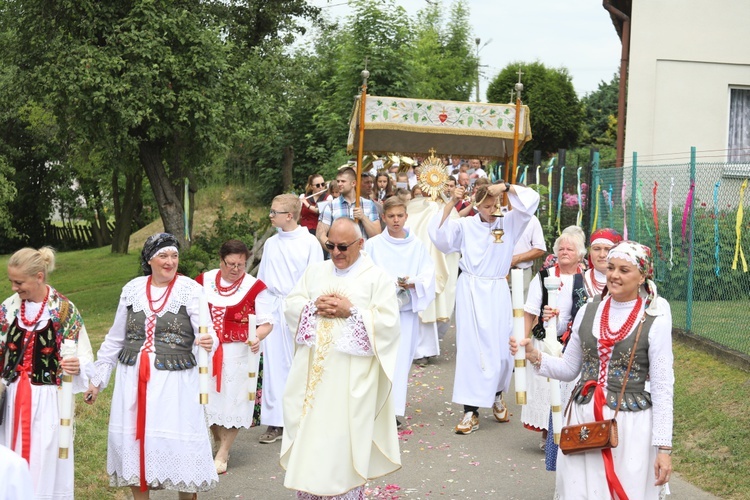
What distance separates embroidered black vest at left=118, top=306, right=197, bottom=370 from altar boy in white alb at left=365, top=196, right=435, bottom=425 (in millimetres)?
Answer: 3267

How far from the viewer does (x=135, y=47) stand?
18172mm

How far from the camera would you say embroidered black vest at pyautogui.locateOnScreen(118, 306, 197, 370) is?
6.80m

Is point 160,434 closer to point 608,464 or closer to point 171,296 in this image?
point 171,296

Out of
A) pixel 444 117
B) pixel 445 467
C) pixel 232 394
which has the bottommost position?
pixel 445 467

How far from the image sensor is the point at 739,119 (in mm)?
18812

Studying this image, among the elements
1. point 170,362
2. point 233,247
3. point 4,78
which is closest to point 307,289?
point 170,362

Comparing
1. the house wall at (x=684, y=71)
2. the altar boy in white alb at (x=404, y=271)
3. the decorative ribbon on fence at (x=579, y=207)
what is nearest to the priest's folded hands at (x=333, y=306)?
the altar boy in white alb at (x=404, y=271)

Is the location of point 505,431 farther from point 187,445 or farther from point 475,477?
point 187,445

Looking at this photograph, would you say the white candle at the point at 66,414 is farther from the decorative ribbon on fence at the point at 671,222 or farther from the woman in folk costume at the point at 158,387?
the decorative ribbon on fence at the point at 671,222

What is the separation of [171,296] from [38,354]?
2.96 ft

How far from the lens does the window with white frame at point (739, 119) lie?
61.2 ft

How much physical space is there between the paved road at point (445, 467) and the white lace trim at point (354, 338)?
171 cm

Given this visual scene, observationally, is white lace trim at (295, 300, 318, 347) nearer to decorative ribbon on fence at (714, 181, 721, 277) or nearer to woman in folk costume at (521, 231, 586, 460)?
woman in folk costume at (521, 231, 586, 460)

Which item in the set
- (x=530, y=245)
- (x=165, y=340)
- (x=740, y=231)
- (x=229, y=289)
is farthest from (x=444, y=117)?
(x=165, y=340)
